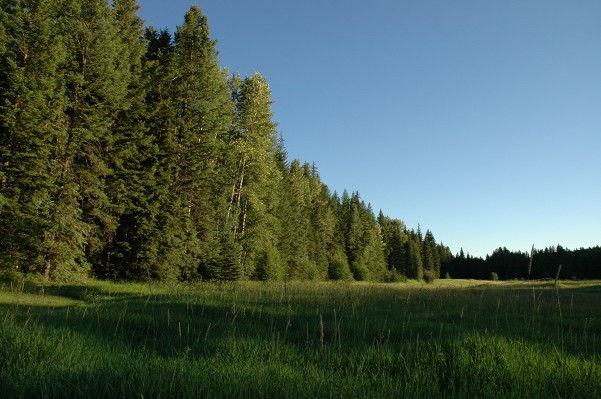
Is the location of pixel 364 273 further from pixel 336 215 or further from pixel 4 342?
pixel 4 342

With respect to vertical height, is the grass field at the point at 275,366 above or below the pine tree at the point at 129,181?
below

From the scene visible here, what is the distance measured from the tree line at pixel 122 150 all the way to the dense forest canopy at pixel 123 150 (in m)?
0.08

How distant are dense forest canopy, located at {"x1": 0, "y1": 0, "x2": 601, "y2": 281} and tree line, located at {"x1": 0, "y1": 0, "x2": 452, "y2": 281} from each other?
0.08 meters

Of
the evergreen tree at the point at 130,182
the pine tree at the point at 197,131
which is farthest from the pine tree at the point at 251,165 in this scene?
the evergreen tree at the point at 130,182

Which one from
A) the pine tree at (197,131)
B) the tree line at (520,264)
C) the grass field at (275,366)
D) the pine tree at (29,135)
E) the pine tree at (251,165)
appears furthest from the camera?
the tree line at (520,264)

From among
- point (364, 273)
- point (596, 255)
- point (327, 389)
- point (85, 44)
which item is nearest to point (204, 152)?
point (85, 44)

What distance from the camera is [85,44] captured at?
21094mm

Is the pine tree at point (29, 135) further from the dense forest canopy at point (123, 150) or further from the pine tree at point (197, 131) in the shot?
the pine tree at point (197, 131)

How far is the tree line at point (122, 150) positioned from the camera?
60.2 ft

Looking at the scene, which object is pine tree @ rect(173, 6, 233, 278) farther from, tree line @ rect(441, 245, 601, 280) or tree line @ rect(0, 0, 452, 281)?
tree line @ rect(441, 245, 601, 280)

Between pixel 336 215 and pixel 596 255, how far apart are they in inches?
2247

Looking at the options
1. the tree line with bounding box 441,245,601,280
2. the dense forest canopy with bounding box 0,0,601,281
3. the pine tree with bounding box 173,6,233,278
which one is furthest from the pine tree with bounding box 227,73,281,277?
the tree line with bounding box 441,245,601,280

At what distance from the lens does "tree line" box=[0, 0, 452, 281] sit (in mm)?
18359

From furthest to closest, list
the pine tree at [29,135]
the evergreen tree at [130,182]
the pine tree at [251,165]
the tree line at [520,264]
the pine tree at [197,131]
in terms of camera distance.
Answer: the tree line at [520,264], the pine tree at [251,165], the pine tree at [197,131], the evergreen tree at [130,182], the pine tree at [29,135]
